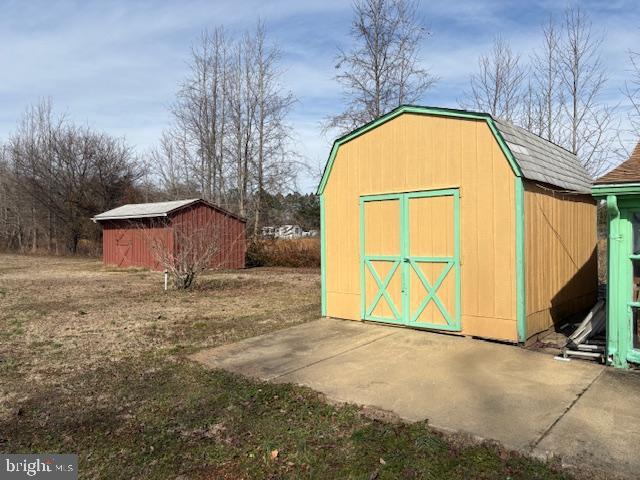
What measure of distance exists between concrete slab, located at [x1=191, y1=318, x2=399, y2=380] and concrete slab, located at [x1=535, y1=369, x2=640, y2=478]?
2.86 meters

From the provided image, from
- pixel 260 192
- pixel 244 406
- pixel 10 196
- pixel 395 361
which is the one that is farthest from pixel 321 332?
pixel 10 196

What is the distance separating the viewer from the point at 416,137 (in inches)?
285

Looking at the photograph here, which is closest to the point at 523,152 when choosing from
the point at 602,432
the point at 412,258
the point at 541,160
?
the point at 541,160

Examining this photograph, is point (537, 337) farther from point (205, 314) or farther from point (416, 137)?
point (205, 314)

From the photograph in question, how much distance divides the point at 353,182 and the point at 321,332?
261 cm

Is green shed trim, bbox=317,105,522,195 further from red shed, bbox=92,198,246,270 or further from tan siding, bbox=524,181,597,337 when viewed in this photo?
red shed, bbox=92,198,246,270

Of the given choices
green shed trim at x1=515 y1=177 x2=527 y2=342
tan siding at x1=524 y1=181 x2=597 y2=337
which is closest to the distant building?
tan siding at x1=524 y1=181 x2=597 y2=337

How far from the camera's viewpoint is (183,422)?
13.5 ft

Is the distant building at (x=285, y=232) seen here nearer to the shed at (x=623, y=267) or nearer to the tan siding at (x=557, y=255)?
the tan siding at (x=557, y=255)

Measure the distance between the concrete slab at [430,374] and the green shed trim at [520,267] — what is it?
0.33 meters

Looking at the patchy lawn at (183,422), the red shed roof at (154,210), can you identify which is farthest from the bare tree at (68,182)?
the patchy lawn at (183,422)

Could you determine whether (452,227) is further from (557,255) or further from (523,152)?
(557,255)

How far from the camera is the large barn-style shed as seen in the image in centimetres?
640

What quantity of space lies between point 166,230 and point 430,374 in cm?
1759
